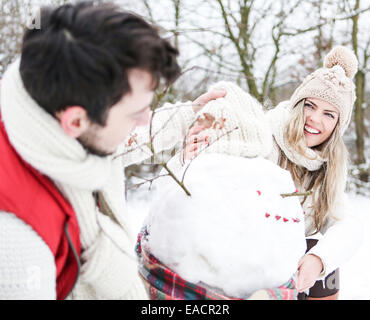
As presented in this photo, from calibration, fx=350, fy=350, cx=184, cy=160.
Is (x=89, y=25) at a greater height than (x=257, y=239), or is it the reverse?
(x=89, y=25)

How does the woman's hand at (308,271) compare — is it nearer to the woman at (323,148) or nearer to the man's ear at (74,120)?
the woman at (323,148)

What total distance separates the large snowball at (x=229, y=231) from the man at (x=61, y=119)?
322 mm

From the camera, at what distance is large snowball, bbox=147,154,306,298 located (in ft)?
3.78

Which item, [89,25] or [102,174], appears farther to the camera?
[102,174]

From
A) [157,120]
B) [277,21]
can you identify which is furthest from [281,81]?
[157,120]

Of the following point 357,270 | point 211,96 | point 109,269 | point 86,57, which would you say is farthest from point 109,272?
point 357,270

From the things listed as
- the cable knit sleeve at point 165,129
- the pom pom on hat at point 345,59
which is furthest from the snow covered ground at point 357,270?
the cable knit sleeve at point 165,129

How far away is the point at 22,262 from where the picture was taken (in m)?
0.89

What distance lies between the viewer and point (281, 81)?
605 cm

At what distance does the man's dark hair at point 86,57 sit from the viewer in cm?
87

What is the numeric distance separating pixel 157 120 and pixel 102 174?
2.28ft
